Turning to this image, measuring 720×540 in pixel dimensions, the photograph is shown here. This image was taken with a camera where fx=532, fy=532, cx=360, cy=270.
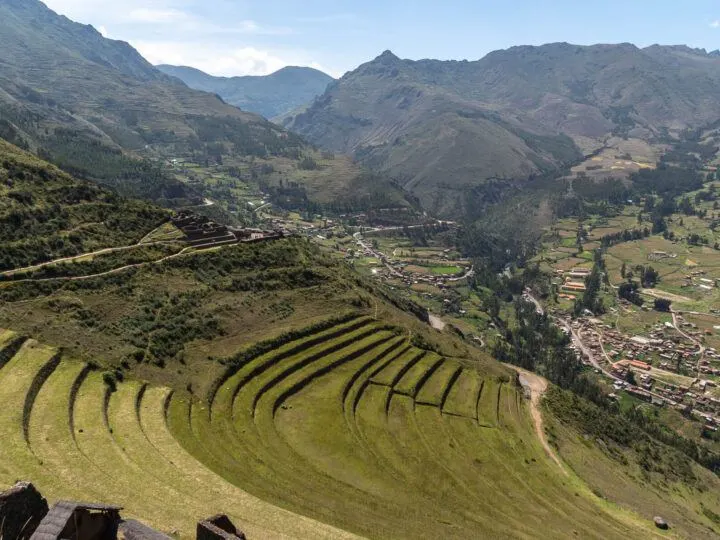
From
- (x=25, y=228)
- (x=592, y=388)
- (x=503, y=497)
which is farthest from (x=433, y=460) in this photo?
(x=592, y=388)

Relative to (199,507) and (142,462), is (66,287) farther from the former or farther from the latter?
(199,507)

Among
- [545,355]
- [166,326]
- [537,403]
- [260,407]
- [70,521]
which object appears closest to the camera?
[70,521]

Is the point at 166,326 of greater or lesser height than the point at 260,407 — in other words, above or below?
above

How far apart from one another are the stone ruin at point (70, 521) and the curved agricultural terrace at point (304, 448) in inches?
317

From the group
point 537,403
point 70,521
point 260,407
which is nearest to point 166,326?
point 260,407

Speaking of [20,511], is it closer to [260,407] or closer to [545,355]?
[260,407]

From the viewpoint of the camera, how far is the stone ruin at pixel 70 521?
981 inches

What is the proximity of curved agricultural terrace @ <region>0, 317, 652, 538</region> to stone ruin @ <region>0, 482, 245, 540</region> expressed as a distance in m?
8.06

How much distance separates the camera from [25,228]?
88.7 metres

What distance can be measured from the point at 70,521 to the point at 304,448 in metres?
38.4

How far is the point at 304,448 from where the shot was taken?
202 ft

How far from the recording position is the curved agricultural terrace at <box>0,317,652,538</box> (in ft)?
138

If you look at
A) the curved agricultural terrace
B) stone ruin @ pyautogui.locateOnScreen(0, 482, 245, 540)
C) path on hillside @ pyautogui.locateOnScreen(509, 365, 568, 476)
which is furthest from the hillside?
stone ruin @ pyautogui.locateOnScreen(0, 482, 245, 540)

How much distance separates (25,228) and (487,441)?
267 feet
